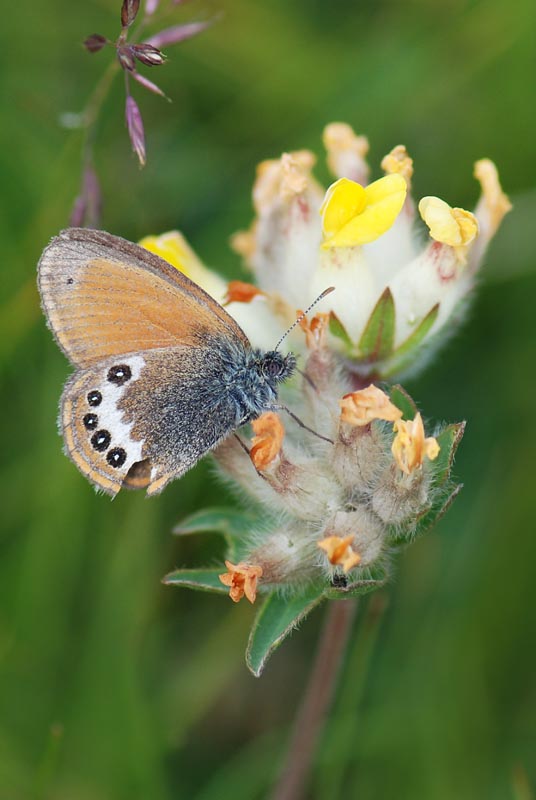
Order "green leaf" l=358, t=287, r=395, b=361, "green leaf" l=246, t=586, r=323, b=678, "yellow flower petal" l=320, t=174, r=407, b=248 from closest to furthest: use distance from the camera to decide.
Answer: "green leaf" l=246, t=586, r=323, b=678 < "yellow flower petal" l=320, t=174, r=407, b=248 < "green leaf" l=358, t=287, r=395, b=361

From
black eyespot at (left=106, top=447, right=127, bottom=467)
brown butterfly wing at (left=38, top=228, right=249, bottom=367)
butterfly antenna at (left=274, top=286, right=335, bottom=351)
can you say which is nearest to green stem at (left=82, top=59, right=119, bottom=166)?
brown butterfly wing at (left=38, top=228, right=249, bottom=367)

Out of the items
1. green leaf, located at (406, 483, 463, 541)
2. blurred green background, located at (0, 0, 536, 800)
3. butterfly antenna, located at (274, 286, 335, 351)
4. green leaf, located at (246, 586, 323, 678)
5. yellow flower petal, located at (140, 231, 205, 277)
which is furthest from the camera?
blurred green background, located at (0, 0, 536, 800)

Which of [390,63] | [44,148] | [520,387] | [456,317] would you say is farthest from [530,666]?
[44,148]

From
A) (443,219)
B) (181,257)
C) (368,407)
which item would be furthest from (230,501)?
(443,219)

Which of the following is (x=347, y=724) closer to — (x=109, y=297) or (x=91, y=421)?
(x=91, y=421)

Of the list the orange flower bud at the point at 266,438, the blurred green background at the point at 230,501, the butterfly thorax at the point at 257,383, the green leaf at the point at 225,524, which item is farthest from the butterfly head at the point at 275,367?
the blurred green background at the point at 230,501

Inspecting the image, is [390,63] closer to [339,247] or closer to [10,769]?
[339,247]

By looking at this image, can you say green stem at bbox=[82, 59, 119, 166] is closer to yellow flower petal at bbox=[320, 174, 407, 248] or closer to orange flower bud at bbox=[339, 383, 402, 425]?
yellow flower petal at bbox=[320, 174, 407, 248]

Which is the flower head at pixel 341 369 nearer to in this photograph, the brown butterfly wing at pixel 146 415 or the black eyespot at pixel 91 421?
the brown butterfly wing at pixel 146 415
